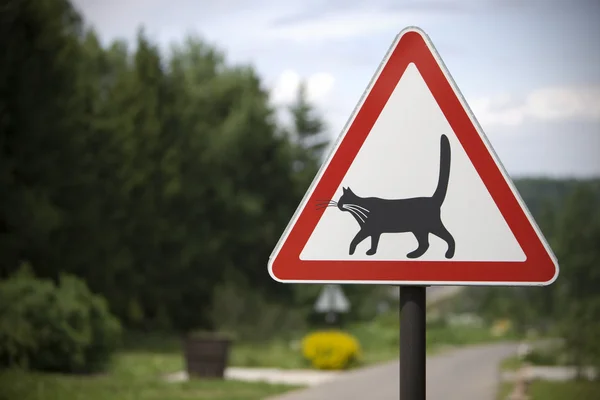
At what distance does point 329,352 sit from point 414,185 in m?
23.2

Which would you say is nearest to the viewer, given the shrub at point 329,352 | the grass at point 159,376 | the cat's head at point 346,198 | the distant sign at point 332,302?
the cat's head at point 346,198

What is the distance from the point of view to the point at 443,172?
276 centimetres

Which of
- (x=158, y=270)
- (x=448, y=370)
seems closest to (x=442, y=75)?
(x=448, y=370)

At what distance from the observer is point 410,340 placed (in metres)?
2.70

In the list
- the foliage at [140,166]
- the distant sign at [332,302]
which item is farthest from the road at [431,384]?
the foliage at [140,166]

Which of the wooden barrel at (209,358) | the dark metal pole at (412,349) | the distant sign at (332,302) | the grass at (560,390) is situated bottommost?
the dark metal pole at (412,349)

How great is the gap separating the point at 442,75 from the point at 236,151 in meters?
43.3

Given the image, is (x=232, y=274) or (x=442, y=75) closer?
(x=442, y=75)

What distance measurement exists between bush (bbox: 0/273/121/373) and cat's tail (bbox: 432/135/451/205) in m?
16.5

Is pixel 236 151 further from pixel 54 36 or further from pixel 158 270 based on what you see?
pixel 54 36

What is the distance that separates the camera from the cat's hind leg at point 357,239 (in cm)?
278

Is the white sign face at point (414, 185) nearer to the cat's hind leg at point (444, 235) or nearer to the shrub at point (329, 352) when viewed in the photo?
the cat's hind leg at point (444, 235)

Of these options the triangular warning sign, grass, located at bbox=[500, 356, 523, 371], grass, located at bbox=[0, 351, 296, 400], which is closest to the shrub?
grass, located at bbox=[500, 356, 523, 371]

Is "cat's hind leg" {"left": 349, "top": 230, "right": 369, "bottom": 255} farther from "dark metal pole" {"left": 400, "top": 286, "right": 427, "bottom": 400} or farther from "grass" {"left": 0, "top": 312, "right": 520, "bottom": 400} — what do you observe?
"grass" {"left": 0, "top": 312, "right": 520, "bottom": 400}
